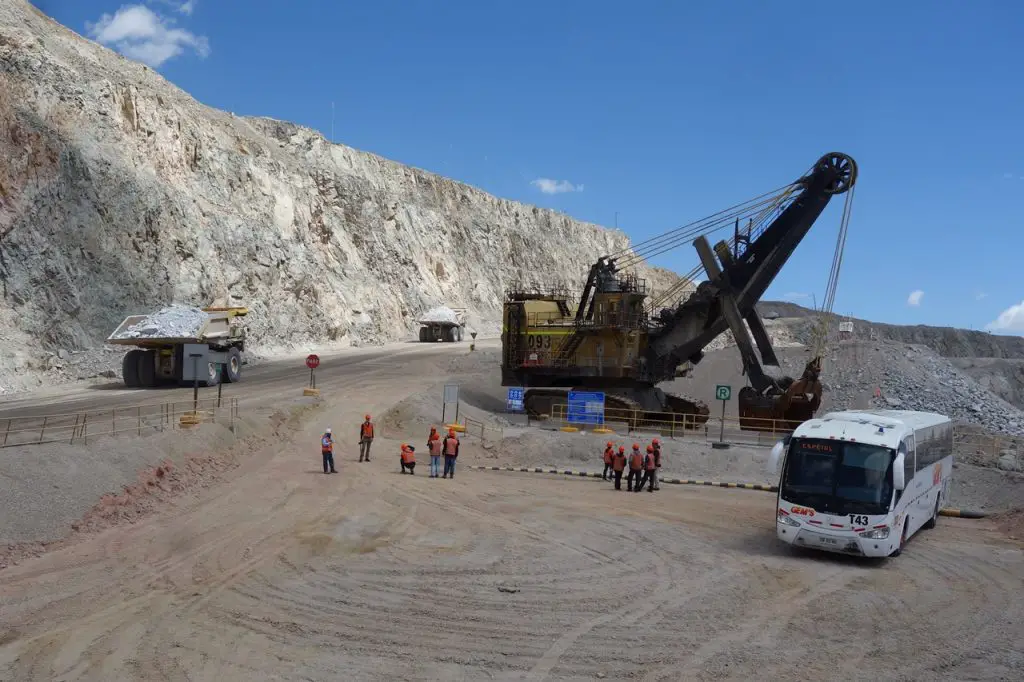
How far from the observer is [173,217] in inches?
1756

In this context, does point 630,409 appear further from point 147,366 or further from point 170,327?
point 147,366

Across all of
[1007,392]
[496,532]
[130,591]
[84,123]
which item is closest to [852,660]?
[496,532]

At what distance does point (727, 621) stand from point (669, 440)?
49.3 feet

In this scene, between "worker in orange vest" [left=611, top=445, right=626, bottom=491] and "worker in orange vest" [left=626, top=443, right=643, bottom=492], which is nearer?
"worker in orange vest" [left=626, top=443, right=643, bottom=492]

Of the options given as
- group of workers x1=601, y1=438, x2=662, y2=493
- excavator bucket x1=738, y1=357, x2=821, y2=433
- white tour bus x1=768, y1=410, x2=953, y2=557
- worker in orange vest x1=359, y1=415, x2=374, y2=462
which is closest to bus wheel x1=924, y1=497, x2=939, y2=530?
white tour bus x1=768, y1=410, x2=953, y2=557

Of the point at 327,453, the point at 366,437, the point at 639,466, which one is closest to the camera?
the point at 327,453

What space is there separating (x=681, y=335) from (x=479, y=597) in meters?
19.8

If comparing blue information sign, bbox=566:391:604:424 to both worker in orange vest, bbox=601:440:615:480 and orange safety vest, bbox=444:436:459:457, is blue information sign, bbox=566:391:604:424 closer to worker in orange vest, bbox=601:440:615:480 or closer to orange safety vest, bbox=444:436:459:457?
worker in orange vest, bbox=601:440:615:480

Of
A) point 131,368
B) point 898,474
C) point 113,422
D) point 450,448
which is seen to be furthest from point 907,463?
point 131,368

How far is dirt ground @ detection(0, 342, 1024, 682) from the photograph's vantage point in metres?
8.42

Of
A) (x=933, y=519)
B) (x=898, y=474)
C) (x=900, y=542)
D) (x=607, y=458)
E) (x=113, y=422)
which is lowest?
(x=933, y=519)

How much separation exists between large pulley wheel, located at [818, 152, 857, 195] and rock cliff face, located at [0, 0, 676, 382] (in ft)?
102

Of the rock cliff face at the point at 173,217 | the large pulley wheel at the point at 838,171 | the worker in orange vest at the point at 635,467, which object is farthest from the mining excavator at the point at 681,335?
the rock cliff face at the point at 173,217

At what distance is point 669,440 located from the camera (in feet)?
81.1
